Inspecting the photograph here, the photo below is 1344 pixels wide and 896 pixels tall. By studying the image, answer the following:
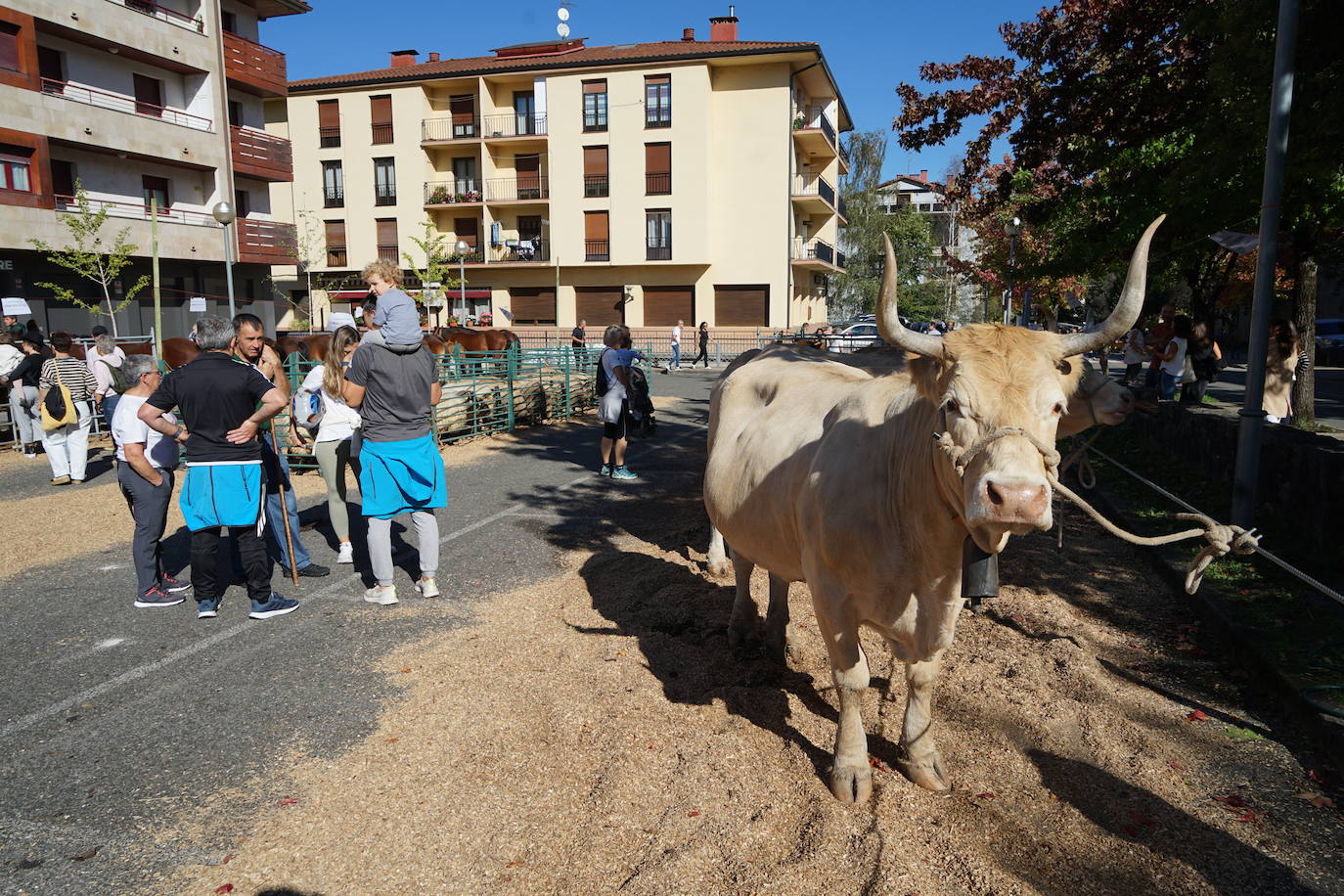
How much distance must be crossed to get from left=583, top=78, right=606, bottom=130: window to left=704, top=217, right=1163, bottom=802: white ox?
36106 millimetres

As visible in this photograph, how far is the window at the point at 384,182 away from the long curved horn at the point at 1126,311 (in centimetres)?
4335

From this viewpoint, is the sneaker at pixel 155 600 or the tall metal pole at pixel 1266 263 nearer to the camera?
the tall metal pole at pixel 1266 263

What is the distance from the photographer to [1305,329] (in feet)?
33.2

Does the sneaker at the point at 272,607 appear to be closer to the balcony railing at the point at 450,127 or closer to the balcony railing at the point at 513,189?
the balcony railing at the point at 513,189

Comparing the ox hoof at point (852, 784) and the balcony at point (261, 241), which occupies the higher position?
the balcony at point (261, 241)

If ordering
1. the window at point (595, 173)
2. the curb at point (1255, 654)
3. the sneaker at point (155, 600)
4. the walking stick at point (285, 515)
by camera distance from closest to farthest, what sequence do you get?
the curb at point (1255, 654) → the sneaker at point (155, 600) → the walking stick at point (285, 515) → the window at point (595, 173)

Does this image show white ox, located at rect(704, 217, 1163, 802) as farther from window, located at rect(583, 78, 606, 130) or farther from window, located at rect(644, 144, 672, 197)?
window, located at rect(583, 78, 606, 130)

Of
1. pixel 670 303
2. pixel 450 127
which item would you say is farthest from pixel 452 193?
pixel 670 303

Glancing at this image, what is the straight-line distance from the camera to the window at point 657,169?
1463 inches

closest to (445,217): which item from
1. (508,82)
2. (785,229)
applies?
(508,82)

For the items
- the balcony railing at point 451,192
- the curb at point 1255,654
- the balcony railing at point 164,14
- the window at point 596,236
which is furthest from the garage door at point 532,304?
the curb at point 1255,654

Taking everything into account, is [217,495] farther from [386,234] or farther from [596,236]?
[386,234]

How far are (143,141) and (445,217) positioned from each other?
18374mm

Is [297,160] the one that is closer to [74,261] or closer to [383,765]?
[74,261]
